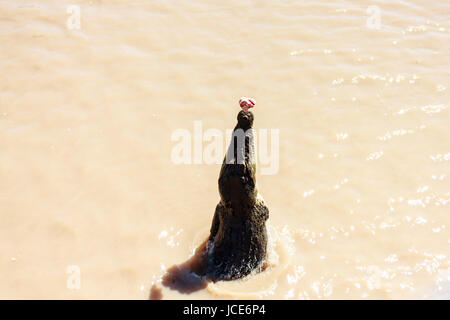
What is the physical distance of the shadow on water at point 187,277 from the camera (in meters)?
3.61

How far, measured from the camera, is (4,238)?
407cm

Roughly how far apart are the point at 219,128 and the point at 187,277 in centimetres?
209

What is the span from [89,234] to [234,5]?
4.64m

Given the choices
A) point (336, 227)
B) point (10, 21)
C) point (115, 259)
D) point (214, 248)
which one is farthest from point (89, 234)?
point (10, 21)

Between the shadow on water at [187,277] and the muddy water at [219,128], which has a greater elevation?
the muddy water at [219,128]

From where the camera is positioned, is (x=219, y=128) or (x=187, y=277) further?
(x=219, y=128)

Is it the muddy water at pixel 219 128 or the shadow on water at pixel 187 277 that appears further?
the muddy water at pixel 219 128

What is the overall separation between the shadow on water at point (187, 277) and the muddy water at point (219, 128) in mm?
23

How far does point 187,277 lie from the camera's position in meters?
3.69

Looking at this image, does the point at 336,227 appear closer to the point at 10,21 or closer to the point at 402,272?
the point at 402,272

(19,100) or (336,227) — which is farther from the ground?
(19,100)

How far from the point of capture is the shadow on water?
3605mm

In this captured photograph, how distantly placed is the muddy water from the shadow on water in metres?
0.02

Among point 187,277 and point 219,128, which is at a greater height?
point 219,128
